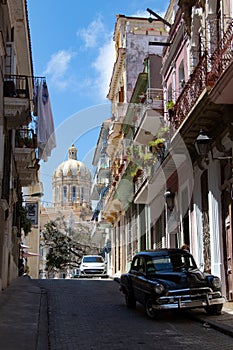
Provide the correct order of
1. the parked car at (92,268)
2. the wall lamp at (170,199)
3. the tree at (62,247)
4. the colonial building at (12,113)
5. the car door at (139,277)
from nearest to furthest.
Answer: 1. the car door at (139,277)
2. the colonial building at (12,113)
3. the wall lamp at (170,199)
4. the parked car at (92,268)
5. the tree at (62,247)

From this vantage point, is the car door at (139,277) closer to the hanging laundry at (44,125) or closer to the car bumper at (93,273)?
the hanging laundry at (44,125)

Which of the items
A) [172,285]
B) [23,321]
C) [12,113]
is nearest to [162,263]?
[172,285]

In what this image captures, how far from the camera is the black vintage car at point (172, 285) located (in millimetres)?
10812

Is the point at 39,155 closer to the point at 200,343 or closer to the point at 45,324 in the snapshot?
the point at 45,324

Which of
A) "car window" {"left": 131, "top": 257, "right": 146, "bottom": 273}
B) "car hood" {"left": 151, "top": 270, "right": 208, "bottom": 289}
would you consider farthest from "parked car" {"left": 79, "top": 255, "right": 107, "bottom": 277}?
"car hood" {"left": 151, "top": 270, "right": 208, "bottom": 289}

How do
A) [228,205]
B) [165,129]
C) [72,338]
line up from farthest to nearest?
[165,129] → [228,205] → [72,338]

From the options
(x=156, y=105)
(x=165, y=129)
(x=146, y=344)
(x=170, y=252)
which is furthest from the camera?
(x=156, y=105)

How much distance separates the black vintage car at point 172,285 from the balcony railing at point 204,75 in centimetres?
417

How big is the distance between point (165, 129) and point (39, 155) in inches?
208

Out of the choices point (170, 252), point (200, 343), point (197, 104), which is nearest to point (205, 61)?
point (197, 104)

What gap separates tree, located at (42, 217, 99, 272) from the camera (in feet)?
175

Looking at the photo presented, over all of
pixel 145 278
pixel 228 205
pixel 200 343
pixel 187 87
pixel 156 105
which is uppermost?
pixel 156 105

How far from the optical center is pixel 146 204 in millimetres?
25828

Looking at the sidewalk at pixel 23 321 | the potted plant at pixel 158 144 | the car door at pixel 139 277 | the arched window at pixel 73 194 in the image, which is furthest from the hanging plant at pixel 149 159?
the arched window at pixel 73 194
